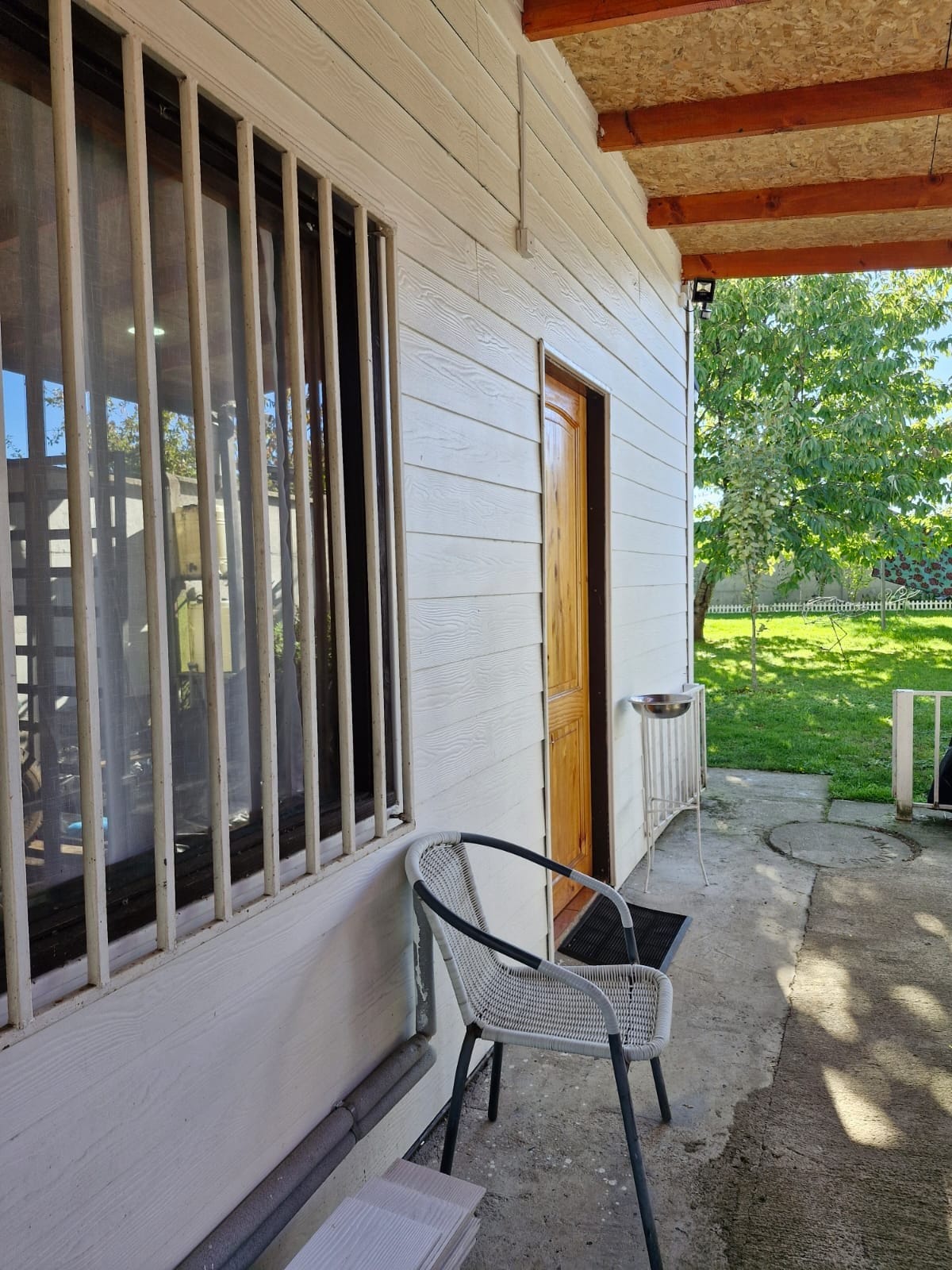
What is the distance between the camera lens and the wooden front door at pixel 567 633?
324cm

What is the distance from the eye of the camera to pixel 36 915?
1.09m

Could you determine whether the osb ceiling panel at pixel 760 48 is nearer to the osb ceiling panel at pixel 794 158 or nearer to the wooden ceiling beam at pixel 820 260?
the osb ceiling panel at pixel 794 158

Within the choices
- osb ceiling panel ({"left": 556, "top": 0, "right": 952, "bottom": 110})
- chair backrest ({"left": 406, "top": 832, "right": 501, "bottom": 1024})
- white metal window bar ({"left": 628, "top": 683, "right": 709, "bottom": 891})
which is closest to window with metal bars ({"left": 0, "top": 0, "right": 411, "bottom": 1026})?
chair backrest ({"left": 406, "top": 832, "right": 501, "bottom": 1024})

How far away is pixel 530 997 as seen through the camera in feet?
6.43

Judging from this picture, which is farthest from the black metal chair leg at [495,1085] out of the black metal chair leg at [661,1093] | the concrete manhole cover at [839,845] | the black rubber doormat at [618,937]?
the concrete manhole cover at [839,845]

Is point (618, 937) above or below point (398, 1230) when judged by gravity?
below

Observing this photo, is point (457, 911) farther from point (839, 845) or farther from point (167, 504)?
point (839, 845)

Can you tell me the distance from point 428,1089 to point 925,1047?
1452 millimetres

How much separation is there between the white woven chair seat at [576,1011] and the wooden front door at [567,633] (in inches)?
44.1

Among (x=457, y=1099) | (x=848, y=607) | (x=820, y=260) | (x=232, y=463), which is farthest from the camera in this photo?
(x=848, y=607)

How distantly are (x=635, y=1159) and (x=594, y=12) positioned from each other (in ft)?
9.66

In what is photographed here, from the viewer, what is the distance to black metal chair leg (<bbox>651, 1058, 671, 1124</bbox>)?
2.05 meters

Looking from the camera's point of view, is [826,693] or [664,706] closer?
[664,706]

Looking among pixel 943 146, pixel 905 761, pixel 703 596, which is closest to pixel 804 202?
pixel 943 146
